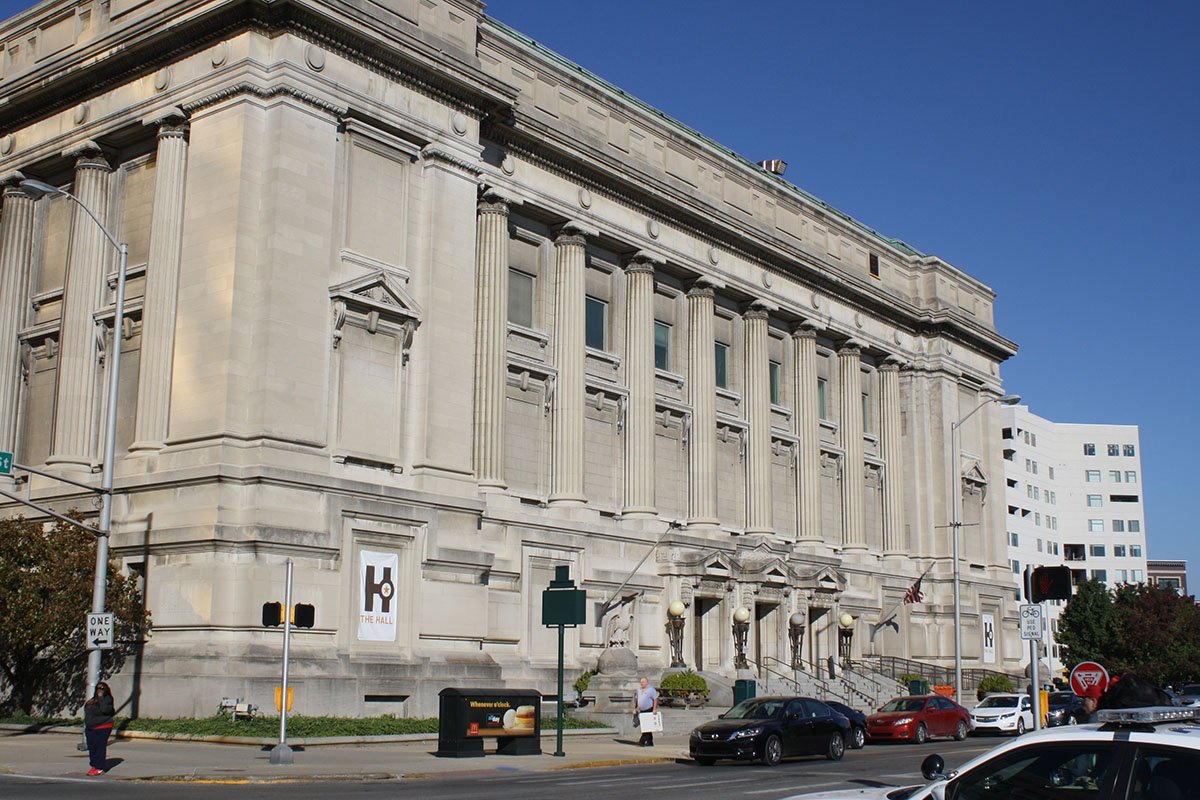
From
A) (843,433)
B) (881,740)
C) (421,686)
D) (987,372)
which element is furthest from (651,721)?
(987,372)

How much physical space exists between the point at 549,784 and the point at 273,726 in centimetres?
1086

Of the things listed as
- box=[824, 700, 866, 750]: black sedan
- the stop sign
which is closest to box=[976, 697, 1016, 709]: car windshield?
box=[824, 700, 866, 750]: black sedan

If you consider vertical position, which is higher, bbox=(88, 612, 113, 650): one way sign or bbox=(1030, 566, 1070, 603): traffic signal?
bbox=(1030, 566, 1070, 603): traffic signal

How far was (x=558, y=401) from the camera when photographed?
48.2 m

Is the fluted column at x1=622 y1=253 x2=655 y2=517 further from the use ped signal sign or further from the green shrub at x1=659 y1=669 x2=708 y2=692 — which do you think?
the use ped signal sign

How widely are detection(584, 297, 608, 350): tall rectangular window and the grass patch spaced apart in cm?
2052

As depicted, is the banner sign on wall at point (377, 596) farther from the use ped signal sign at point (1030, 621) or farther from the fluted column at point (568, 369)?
the use ped signal sign at point (1030, 621)

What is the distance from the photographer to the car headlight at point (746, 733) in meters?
29.1

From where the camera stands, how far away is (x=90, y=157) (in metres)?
41.8

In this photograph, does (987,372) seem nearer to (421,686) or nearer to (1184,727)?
(421,686)

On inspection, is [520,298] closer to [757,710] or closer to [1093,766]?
[757,710]

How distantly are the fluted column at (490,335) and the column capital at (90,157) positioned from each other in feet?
39.7

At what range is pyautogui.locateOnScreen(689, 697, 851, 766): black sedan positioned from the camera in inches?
1148

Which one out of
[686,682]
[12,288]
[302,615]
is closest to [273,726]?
[302,615]
